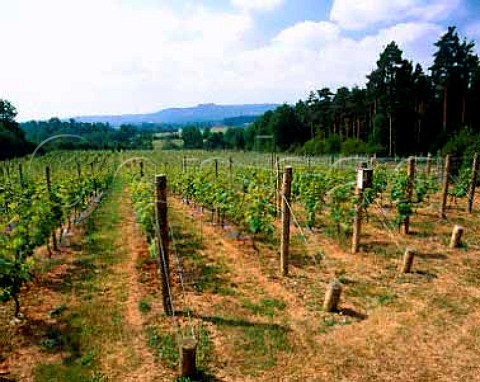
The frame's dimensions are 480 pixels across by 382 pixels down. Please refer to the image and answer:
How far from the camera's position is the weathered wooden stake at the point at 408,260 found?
776 centimetres

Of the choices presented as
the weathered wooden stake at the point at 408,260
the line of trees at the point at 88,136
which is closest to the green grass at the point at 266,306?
the weathered wooden stake at the point at 408,260

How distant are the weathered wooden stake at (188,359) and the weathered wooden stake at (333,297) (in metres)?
2.52

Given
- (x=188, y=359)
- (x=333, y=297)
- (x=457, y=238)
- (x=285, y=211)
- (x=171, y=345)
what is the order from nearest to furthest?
(x=188, y=359) → (x=171, y=345) → (x=333, y=297) → (x=285, y=211) → (x=457, y=238)

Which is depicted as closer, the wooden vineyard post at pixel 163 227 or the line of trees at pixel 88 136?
the wooden vineyard post at pixel 163 227

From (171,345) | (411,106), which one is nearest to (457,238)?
(171,345)

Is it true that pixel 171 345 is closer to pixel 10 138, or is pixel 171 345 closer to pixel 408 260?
pixel 408 260

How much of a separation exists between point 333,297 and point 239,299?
159 cm

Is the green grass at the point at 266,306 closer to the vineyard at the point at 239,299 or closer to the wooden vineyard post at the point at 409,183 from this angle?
the vineyard at the point at 239,299

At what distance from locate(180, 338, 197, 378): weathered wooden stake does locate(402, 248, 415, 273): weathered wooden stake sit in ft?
16.4

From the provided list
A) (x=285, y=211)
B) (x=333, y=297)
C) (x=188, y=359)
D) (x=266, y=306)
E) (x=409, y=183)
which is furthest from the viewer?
(x=409, y=183)

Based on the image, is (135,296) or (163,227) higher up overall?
(163,227)

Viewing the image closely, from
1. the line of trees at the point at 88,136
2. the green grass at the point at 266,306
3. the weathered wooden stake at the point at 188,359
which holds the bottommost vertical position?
the green grass at the point at 266,306

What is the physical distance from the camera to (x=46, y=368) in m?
4.87

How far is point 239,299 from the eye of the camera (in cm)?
675
